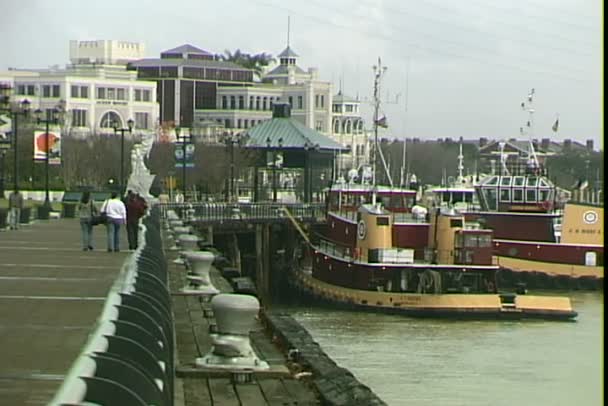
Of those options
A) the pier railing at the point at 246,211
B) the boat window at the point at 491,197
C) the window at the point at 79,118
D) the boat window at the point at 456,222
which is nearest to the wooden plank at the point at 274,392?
the boat window at the point at 456,222

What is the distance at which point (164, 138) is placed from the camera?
123188 millimetres

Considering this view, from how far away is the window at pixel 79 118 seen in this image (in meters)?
155

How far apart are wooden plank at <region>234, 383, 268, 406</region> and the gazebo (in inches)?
3265

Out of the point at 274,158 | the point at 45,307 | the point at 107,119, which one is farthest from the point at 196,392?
the point at 107,119

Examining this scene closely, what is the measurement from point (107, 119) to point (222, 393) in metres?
153

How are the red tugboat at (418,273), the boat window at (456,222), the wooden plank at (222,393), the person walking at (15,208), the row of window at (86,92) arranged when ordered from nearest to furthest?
the wooden plank at (222,393), the person walking at (15,208), the red tugboat at (418,273), the boat window at (456,222), the row of window at (86,92)

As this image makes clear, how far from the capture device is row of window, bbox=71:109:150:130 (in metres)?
156

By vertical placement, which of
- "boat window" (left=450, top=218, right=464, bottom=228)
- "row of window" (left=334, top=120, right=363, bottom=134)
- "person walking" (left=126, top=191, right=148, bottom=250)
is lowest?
"boat window" (left=450, top=218, right=464, bottom=228)

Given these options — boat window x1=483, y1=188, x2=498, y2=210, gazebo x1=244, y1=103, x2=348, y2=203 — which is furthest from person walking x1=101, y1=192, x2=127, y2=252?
gazebo x1=244, y1=103, x2=348, y2=203

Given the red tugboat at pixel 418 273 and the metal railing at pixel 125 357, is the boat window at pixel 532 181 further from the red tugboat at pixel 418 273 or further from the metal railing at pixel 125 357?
the metal railing at pixel 125 357

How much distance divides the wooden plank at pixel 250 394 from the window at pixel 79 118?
464ft

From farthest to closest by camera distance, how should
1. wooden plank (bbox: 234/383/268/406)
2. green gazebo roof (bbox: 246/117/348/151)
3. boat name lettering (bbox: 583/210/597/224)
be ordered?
green gazebo roof (bbox: 246/117/348/151), boat name lettering (bbox: 583/210/597/224), wooden plank (bbox: 234/383/268/406)

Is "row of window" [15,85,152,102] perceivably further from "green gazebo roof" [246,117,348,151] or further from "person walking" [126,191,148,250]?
"person walking" [126,191,148,250]

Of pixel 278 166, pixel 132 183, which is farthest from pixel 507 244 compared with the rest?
pixel 278 166
